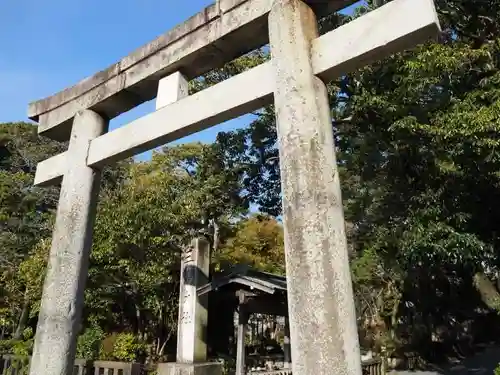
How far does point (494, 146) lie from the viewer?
6.48 metres

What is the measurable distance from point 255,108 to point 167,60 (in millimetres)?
1201

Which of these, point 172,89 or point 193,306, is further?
point 193,306

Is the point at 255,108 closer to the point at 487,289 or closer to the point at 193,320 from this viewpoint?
the point at 193,320

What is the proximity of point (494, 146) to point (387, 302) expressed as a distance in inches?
472

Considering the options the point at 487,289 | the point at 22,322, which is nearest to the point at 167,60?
the point at 487,289

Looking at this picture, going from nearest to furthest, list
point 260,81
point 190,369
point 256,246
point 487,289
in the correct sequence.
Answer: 1. point 260,81
2. point 190,369
3. point 487,289
4. point 256,246

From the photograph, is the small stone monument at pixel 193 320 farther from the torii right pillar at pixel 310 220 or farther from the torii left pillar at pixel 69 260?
the torii right pillar at pixel 310 220

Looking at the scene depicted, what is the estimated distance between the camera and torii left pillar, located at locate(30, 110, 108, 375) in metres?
3.98

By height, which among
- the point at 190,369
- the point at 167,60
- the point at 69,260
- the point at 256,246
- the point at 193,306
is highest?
the point at 256,246

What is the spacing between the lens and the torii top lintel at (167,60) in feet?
12.1

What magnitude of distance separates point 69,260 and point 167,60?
7.22ft

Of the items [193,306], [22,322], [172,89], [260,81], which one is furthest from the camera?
[22,322]

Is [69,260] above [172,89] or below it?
below

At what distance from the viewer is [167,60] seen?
13.8ft
